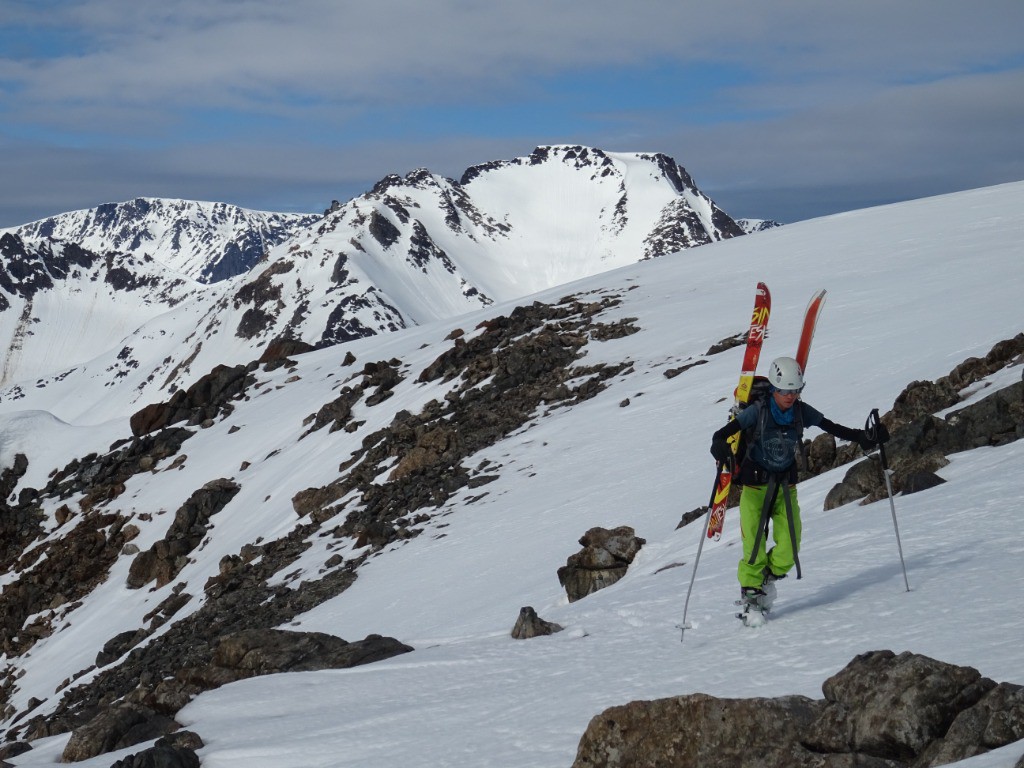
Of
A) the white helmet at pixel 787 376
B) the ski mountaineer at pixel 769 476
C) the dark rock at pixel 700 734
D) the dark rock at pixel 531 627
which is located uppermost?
the white helmet at pixel 787 376

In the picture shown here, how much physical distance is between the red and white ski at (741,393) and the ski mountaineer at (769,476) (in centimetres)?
17

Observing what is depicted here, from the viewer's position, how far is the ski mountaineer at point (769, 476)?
859 centimetres

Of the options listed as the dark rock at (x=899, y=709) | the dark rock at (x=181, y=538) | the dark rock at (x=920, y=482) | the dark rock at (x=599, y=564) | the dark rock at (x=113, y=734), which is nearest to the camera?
the dark rock at (x=899, y=709)

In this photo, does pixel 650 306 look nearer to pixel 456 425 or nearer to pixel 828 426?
pixel 456 425

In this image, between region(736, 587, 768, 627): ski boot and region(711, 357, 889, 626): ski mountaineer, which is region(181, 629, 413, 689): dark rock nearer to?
region(736, 587, 768, 627): ski boot

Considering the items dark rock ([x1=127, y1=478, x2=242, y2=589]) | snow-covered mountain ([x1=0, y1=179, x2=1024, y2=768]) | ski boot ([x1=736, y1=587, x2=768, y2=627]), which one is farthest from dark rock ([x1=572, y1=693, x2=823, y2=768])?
dark rock ([x1=127, y1=478, x2=242, y2=589])

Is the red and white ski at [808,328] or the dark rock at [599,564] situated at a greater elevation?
the red and white ski at [808,328]

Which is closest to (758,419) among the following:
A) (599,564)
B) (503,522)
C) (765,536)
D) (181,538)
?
(765,536)

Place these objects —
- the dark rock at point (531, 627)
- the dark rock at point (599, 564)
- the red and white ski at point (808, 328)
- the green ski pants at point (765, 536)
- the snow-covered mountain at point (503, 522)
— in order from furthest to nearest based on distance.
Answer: the dark rock at point (599, 564)
the dark rock at point (531, 627)
the red and white ski at point (808, 328)
the green ski pants at point (765, 536)
the snow-covered mountain at point (503, 522)

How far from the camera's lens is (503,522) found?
21875 mm

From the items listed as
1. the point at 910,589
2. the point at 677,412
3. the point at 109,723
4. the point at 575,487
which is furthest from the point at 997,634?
the point at 677,412

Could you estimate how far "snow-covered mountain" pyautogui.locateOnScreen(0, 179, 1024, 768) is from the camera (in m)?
8.23

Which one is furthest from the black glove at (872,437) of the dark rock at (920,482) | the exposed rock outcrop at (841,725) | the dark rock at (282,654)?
→ the dark rock at (282,654)

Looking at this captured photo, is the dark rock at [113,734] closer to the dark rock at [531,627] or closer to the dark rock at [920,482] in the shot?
the dark rock at [531,627]
